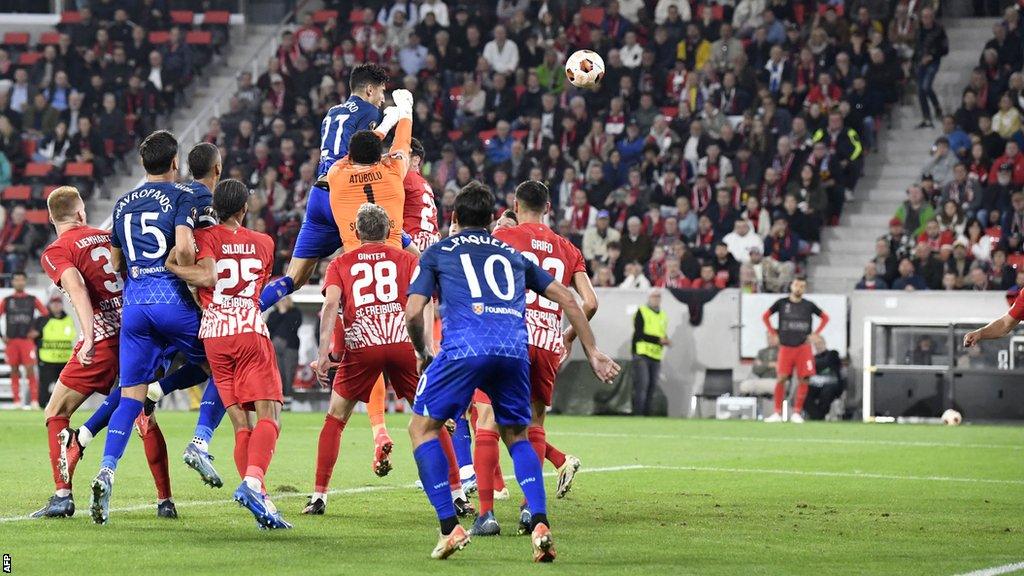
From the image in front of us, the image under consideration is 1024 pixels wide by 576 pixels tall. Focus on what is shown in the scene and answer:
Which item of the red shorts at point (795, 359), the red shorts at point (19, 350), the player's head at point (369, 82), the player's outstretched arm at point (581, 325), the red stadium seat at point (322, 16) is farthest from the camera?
the red stadium seat at point (322, 16)

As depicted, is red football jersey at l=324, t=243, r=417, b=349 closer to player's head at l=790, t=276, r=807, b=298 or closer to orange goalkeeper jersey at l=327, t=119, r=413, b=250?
orange goalkeeper jersey at l=327, t=119, r=413, b=250

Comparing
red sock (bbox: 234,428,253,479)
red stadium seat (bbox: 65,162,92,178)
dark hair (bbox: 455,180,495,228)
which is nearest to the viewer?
dark hair (bbox: 455,180,495,228)

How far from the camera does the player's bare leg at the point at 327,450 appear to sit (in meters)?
10.2

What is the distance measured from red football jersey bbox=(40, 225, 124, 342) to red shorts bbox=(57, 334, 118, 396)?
7cm

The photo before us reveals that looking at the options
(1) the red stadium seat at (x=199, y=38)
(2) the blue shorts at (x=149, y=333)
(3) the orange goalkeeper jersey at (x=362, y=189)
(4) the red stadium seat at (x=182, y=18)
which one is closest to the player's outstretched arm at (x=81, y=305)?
(2) the blue shorts at (x=149, y=333)

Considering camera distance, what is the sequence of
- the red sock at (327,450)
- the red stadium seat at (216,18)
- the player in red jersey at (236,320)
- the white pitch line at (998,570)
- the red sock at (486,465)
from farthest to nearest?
1. the red stadium seat at (216,18)
2. the red sock at (327,450)
3. the player in red jersey at (236,320)
4. the red sock at (486,465)
5. the white pitch line at (998,570)

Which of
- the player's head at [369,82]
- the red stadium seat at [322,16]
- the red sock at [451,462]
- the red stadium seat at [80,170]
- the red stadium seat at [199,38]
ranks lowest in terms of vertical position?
the red sock at [451,462]

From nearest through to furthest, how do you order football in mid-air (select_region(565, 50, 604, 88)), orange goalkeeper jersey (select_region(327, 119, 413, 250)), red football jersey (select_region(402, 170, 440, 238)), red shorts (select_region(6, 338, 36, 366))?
orange goalkeeper jersey (select_region(327, 119, 413, 250))
red football jersey (select_region(402, 170, 440, 238))
football in mid-air (select_region(565, 50, 604, 88))
red shorts (select_region(6, 338, 36, 366))

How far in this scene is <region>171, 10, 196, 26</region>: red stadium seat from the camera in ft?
113

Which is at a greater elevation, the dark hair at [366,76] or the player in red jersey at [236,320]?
the dark hair at [366,76]

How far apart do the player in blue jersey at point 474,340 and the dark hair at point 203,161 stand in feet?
7.32

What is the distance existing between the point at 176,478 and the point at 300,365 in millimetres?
13268

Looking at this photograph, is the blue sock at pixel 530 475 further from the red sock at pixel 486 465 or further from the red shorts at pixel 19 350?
the red shorts at pixel 19 350

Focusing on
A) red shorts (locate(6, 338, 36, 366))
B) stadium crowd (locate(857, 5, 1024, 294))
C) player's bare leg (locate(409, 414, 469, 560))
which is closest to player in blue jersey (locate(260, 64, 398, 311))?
player's bare leg (locate(409, 414, 469, 560))
